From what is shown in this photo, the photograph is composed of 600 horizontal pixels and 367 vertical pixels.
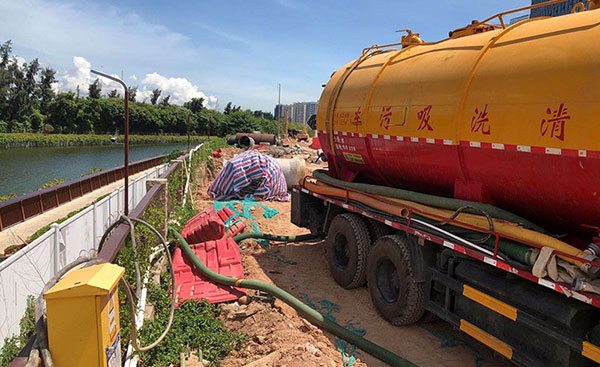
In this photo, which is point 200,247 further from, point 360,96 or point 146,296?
point 360,96

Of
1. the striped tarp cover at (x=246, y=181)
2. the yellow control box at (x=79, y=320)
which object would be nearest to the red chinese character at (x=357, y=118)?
the yellow control box at (x=79, y=320)

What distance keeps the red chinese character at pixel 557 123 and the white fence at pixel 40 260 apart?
526cm

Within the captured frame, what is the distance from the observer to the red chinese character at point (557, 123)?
3.85m

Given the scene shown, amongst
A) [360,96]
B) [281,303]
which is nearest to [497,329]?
[281,303]

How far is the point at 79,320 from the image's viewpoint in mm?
2797

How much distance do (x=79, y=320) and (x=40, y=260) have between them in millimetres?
2633

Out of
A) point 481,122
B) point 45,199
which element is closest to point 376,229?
point 481,122

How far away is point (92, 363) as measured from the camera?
2.89m

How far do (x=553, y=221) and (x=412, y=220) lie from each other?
1620 millimetres

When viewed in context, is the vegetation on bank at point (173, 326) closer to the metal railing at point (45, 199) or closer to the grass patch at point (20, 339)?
the grass patch at point (20, 339)

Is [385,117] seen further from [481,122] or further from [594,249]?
[594,249]

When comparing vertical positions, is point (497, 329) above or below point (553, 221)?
below

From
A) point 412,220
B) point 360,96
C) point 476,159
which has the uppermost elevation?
point 360,96

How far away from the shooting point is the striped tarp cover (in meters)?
14.7
